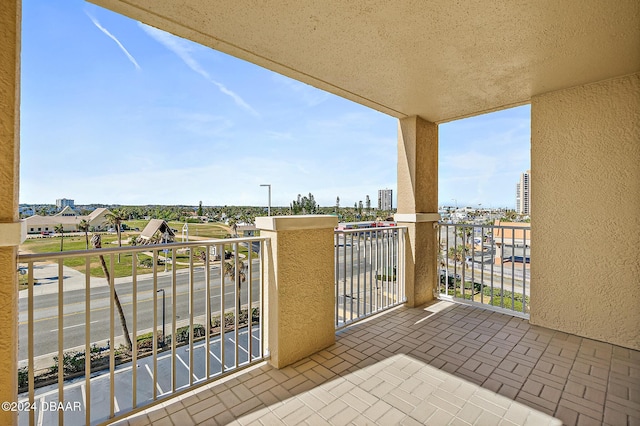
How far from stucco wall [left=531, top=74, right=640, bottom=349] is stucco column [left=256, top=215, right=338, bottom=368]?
2622 mm

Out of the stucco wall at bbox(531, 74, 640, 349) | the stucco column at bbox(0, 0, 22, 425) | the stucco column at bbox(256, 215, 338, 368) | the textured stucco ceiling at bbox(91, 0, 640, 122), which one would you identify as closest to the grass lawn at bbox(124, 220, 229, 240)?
the stucco column at bbox(256, 215, 338, 368)

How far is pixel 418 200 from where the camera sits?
4102mm

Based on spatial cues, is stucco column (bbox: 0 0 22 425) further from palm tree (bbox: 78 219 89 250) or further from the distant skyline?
the distant skyline

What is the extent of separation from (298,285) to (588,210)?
3.24m

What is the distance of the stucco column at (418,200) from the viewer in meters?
4.05

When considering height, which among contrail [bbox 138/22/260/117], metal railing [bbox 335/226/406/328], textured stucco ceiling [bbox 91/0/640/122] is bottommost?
metal railing [bbox 335/226/406/328]

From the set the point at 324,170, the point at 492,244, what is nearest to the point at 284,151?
the point at 324,170

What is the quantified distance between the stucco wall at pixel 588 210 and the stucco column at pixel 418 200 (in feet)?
4.11

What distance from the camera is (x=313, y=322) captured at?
2664 millimetres

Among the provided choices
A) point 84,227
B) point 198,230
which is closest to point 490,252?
point 198,230

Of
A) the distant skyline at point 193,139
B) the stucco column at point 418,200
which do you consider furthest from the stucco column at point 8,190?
the distant skyline at point 193,139

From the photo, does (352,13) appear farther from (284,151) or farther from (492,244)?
(284,151)

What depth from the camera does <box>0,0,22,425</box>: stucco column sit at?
1.34 metres

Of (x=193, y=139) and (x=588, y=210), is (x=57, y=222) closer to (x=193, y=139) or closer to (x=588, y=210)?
(x=588, y=210)
